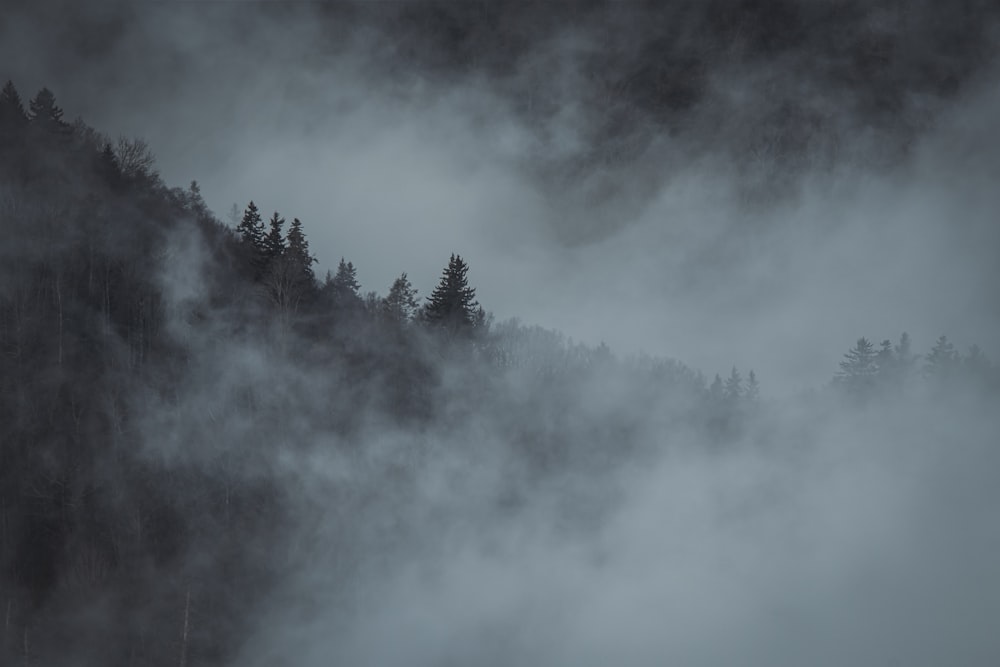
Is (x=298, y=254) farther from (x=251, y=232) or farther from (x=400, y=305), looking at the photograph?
(x=400, y=305)

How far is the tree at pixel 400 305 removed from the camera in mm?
40844

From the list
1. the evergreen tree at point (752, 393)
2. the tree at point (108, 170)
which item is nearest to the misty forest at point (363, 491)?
the tree at point (108, 170)

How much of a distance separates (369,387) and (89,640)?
53.5 ft

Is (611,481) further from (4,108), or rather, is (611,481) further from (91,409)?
(4,108)

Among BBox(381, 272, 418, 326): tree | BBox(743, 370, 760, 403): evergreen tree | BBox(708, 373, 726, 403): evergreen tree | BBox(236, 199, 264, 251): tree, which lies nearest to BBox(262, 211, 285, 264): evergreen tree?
BBox(236, 199, 264, 251): tree

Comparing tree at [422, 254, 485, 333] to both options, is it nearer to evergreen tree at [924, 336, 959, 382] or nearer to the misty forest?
the misty forest

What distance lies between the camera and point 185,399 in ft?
104

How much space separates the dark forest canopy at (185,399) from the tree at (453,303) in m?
0.13

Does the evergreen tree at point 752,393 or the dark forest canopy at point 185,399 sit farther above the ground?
the evergreen tree at point 752,393

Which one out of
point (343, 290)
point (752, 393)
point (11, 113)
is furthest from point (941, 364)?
point (11, 113)

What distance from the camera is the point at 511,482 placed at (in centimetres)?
3791

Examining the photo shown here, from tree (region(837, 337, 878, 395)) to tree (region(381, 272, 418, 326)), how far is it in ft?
92.3

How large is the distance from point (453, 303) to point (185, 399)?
13.5 meters

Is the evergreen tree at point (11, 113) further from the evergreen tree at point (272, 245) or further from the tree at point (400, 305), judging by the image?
the tree at point (400, 305)
